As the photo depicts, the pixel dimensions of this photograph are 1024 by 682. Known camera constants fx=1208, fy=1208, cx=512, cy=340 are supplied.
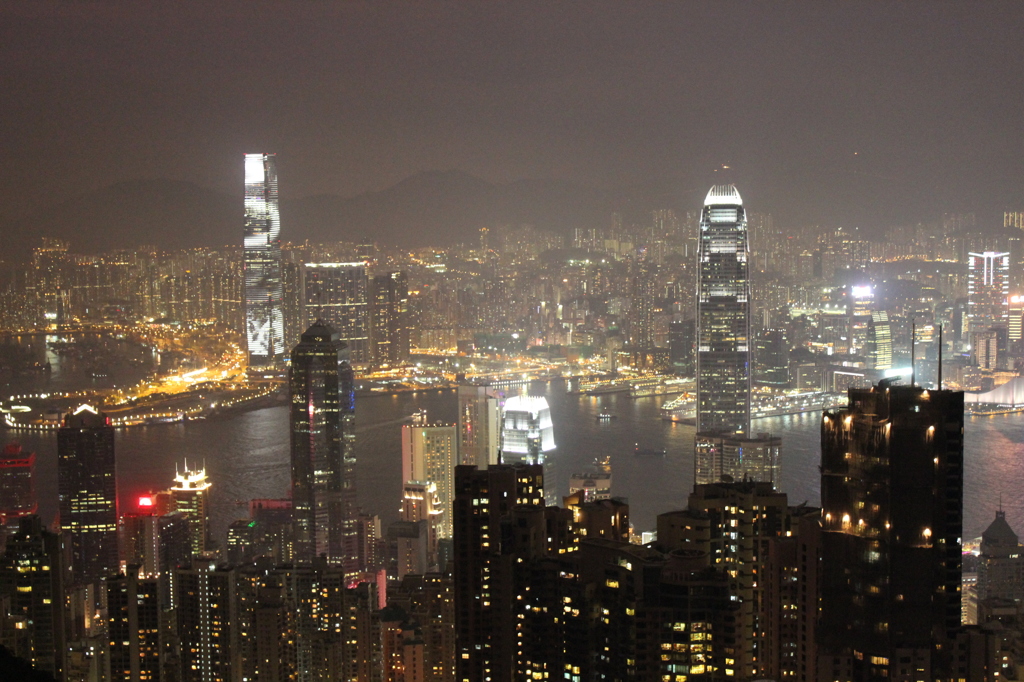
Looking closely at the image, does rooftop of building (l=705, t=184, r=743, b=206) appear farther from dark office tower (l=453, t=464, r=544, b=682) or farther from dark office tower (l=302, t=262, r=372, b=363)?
dark office tower (l=453, t=464, r=544, b=682)

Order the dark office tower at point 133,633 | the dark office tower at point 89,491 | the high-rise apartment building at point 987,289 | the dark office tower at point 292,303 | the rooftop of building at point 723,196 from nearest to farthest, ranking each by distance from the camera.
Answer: the dark office tower at point 133,633 < the dark office tower at point 89,491 < the high-rise apartment building at point 987,289 < the rooftop of building at point 723,196 < the dark office tower at point 292,303

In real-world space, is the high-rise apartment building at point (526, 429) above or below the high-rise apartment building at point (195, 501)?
above

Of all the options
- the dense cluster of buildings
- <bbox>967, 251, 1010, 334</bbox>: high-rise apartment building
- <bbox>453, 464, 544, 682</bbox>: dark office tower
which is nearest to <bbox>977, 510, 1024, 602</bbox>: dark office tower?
the dense cluster of buildings

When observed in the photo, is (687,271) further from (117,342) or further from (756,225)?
(117,342)

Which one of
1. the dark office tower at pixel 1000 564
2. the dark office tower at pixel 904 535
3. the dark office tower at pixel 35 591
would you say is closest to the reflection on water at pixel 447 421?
the dark office tower at pixel 1000 564

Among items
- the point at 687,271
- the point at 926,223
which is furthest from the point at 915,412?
the point at 687,271

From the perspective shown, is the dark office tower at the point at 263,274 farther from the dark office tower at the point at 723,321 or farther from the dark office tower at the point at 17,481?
the dark office tower at the point at 723,321

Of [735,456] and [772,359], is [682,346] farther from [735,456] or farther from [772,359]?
[735,456]
